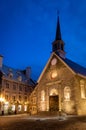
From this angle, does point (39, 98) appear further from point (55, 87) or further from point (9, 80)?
point (9, 80)

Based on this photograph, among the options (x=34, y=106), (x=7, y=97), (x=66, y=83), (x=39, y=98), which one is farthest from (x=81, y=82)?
(x=7, y=97)

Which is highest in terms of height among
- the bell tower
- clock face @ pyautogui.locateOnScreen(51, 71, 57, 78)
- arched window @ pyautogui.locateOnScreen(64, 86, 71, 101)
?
the bell tower

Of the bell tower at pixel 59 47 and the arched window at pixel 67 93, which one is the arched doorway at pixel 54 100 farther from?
the bell tower at pixel 59 47

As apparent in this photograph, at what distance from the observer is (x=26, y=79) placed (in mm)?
52000

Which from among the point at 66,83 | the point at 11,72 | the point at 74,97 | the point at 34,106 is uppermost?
the point at 11,72

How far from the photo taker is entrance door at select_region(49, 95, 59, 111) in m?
33.9

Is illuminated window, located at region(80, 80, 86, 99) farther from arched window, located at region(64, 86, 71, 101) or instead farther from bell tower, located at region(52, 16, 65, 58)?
bell tower, located at region(52, 16, 65, 58)

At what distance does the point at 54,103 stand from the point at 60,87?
373 centimetres

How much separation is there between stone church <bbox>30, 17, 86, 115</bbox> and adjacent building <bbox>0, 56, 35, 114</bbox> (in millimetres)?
6854

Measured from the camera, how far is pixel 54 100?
3447 cm

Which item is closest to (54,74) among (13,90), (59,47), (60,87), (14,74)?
(60,87)

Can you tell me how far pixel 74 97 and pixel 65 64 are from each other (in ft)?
23.0

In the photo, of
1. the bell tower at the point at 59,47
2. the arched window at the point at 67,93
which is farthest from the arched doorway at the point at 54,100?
the bell tower at the point at 59,47

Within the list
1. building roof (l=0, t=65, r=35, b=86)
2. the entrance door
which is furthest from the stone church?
building roof (l=0, t=65, r=35, b=86)
